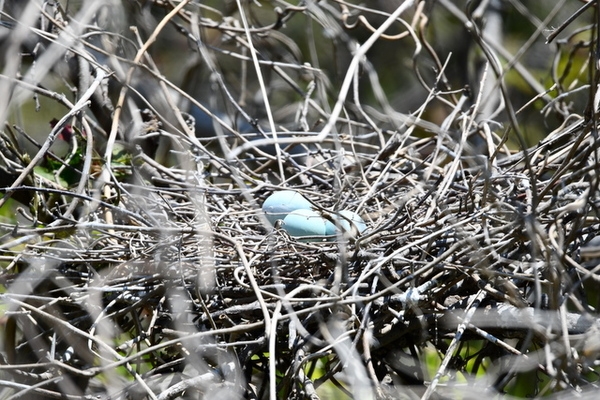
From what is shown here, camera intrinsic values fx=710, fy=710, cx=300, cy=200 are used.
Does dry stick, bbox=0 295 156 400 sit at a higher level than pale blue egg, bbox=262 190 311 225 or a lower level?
lower

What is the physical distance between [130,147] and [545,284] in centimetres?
79

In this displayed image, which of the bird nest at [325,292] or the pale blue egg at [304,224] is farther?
the pale blue egg at [304,224]

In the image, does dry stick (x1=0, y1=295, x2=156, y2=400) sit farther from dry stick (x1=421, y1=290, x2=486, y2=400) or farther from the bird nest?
dry stick (x1=421, y1=290, x2=486, y2=400)

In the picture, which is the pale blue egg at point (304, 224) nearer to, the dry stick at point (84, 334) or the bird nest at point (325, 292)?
the bird nest at point (325, 292)

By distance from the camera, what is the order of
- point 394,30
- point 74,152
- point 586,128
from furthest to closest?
1. point 394,30
2. point 74,152
3. point 586,128

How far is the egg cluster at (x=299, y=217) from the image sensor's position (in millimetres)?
1123

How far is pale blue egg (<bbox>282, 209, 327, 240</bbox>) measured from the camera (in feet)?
3.76

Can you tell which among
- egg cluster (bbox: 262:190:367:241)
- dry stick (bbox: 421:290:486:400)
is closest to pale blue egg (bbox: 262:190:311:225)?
egg cluster (bbox: 262:190:367:241)

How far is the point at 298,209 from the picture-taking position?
1.20m

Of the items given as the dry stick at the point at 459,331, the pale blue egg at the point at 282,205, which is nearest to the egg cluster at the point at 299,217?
the pale blue egg at the point at 282,205

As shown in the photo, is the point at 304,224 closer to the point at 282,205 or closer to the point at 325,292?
the point at 282,205

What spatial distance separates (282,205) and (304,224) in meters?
0.06

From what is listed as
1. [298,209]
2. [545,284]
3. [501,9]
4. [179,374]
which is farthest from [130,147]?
[501,9]

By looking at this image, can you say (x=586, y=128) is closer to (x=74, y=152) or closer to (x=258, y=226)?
(x=258, y=226)
